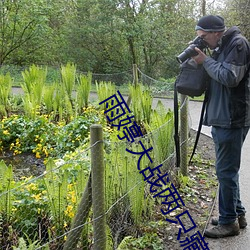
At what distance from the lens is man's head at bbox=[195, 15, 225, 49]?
2.96 metres

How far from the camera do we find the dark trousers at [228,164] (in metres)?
3.02

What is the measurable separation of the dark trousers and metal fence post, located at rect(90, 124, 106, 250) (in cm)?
113

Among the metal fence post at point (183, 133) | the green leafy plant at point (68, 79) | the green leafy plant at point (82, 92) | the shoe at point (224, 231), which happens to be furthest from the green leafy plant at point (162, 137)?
the green leafy plant at point (68, 79)

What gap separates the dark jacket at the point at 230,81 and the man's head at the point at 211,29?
0.07 m

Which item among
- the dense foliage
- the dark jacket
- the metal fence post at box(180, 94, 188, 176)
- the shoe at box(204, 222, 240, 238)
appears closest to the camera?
the dark jacket

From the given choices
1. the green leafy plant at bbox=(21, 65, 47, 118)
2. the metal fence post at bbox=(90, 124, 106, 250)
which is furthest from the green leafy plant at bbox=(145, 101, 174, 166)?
the green leafy plant at bbox=(21, 65, 47, 118)

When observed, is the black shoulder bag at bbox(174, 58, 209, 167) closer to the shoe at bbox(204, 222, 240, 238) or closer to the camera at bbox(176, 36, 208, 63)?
the camera at bbox(176, 36, 208, 63)

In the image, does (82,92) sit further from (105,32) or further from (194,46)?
(105,32)

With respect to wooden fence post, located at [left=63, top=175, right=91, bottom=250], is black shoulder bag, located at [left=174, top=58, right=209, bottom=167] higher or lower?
higher

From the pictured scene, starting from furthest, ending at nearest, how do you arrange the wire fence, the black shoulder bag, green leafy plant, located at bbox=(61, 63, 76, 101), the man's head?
1. green leafy plant, located at bbox=(61, 63, 76, 101)
2. the black shoulder bag
3. the man's head
4. the wire fence

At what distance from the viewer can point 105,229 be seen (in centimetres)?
260

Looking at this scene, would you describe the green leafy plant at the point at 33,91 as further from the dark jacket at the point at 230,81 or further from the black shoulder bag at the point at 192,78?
the dark jacket at the point at 230,81

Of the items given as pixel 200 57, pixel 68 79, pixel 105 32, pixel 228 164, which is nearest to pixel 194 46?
pixel 200 57

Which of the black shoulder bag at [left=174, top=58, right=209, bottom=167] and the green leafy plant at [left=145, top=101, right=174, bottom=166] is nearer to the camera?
the black shoulder bag at [left=174, top=58, right=209, bottom=167]
